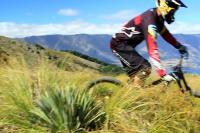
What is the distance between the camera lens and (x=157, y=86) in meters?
10.0

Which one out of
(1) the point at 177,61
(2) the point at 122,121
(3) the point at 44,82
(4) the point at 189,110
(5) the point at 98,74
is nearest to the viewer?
(2) the point at 122,121

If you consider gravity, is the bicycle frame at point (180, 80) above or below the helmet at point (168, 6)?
below

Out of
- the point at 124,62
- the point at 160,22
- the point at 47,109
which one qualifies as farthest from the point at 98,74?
the point at 47,109

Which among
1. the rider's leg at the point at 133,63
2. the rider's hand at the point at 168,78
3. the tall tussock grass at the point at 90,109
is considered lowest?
the tall tussock grass at the point at 90,109

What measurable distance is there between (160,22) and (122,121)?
2572 mm

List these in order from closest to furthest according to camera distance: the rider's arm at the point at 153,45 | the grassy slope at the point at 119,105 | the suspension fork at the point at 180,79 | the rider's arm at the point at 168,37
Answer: the grassy slope at the point at 119,105 < the rider's arm at the point at 153,45 < the suspension fork at the point at 180,79 < the rider's arm at the point at 168,37

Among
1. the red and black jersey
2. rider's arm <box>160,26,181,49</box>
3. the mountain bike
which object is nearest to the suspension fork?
the mountain bike

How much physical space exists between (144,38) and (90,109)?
2085 mm

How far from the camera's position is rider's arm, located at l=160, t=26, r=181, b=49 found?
11.1m

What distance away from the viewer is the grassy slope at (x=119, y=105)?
8.91m

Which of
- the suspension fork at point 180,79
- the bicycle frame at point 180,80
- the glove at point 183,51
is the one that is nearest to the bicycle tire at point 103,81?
the bicycle frame at point 180,80

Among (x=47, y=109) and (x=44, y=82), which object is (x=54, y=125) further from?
(x=44, y=82)

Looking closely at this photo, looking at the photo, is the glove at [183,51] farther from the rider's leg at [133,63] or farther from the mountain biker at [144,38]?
the rider's leg at [133,63]

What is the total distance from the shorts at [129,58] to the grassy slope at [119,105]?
732 millimetres
